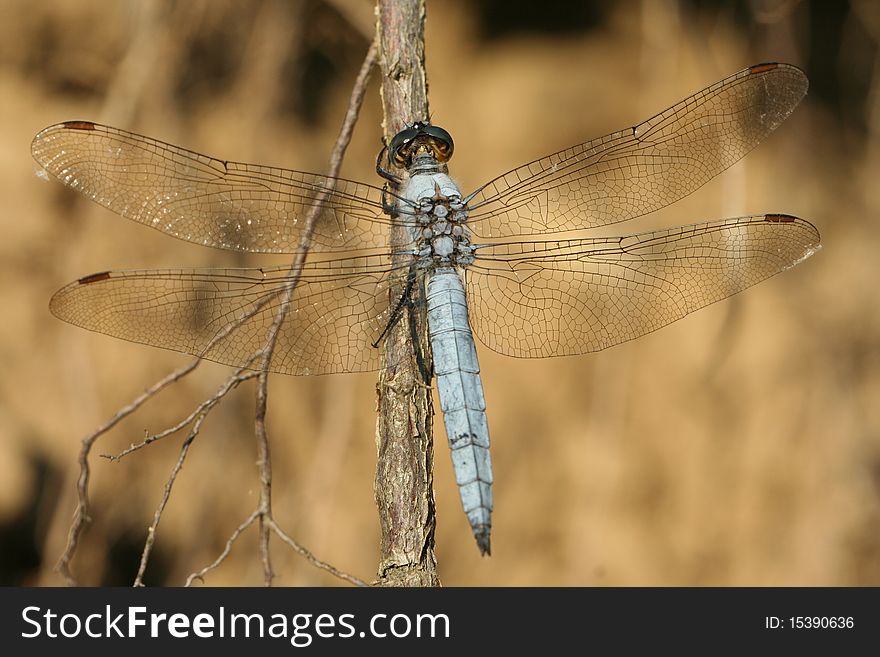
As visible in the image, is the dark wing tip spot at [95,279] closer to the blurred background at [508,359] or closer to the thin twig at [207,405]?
the thin twig at [207,405]

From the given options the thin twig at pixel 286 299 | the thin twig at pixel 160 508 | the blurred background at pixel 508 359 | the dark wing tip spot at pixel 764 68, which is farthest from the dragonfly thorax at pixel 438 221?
the blurred background at pixel 508 359

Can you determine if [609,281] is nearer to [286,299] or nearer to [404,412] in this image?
[404,412]

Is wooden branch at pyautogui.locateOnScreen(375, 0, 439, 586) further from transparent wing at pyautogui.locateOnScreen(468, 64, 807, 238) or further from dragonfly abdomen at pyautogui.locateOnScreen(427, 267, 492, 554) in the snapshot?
Answer: transparent wing at pyautogui.locateOnScreen(468, 64, 807, 238)

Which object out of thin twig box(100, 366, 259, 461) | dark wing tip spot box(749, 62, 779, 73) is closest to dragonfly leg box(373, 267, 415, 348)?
thin twig box(100, 366, 259, 461)

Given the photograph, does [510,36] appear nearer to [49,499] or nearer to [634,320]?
[634,320]

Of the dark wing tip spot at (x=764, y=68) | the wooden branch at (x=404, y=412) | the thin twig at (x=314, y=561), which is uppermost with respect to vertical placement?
the dark wing tip spot at (x=764, y=68)

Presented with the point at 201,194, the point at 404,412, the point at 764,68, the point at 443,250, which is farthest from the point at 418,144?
the point at 764,68
